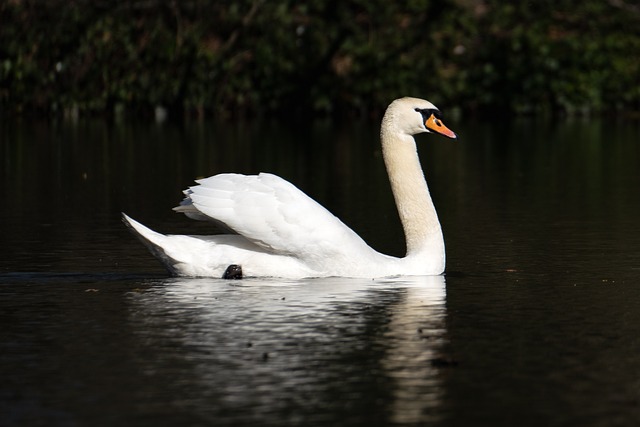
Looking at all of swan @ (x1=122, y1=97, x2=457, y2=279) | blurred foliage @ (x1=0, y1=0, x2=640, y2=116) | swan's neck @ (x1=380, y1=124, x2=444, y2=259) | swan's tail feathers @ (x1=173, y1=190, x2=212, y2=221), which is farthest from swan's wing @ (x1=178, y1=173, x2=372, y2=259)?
blurred foliage @ (x1=0, y1=0, x2=640, y2=116)

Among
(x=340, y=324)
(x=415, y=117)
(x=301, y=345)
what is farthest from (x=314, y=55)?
(x=301, y=345)

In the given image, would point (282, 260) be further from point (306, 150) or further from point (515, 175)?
point (306, 150)

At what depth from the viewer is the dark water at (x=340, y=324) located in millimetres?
7328

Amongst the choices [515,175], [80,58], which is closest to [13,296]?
[515,175]

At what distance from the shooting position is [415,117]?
1170 cm

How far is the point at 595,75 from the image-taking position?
37.1 m

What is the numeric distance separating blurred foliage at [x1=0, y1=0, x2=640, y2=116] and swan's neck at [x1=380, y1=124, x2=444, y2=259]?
75.4 ft

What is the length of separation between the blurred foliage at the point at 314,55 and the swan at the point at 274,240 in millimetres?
23425

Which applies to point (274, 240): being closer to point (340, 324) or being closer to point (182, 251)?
point (182, 251)

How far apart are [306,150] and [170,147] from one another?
6.66 ft

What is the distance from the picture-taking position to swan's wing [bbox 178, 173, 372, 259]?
10805 mm

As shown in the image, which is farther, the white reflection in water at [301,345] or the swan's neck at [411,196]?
the swan's neck at [411,196]

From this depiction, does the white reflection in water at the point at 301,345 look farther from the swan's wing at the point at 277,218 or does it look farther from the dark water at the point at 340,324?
the swan's wing at the point at 277,218

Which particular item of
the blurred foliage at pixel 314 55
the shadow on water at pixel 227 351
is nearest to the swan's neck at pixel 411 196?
the shadow on water at pixel 227 351
